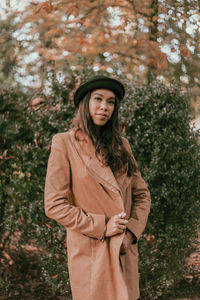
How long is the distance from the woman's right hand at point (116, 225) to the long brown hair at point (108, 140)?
0.37 m

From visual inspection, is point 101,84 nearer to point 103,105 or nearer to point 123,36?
point 103,105

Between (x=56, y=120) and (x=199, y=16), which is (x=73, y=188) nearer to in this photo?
(x=56, y=120)

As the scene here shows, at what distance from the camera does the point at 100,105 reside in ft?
7.48

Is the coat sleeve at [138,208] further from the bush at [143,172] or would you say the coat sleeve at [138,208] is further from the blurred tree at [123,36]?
the blurred tree at [123,36]

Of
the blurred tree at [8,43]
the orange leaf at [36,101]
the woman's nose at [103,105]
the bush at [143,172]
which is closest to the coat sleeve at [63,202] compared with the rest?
the woman's nose at [103,105]

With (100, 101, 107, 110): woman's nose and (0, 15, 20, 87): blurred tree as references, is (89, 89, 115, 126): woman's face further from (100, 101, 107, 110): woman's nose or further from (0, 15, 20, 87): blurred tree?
(0, 15, 20, 87): blurred tree

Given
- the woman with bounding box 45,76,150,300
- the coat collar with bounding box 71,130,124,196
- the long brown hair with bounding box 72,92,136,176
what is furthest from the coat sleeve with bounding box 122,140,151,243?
the coat collar with bounding box 71,130,124,196

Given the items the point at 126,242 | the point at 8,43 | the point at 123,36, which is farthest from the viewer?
the point at 8,43

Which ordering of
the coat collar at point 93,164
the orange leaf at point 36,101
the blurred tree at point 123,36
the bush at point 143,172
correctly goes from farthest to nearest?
the blurred tree at point 123,36
the orange leaf at point 36,101
the bush at point 143,172
the coat collar at point 93,164

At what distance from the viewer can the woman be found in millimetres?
2109

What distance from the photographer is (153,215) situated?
12.8 feet

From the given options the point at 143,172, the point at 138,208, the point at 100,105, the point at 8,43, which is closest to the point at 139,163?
the point at 143,172

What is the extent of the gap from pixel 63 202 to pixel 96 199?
223 millimetres

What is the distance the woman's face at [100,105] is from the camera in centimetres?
228
